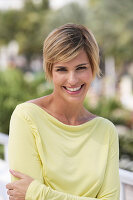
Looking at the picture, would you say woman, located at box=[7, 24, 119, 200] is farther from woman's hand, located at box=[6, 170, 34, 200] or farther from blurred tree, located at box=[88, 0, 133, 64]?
blurred tree, located at box=[88, 0, 133, 64]

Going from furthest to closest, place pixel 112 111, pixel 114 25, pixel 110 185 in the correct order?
pixel 114 25
pixel 112 111
pixel 110 185

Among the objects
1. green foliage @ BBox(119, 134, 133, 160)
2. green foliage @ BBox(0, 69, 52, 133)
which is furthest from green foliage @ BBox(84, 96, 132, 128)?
green foliage @ BBox(0, 69, 52, 133)

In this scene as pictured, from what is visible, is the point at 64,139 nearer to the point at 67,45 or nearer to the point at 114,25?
the point at 67,45

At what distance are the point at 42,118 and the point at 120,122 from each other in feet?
27.6

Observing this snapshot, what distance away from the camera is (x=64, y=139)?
175 centimetres

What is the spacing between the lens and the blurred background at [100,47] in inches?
304

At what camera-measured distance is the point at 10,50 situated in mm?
58500

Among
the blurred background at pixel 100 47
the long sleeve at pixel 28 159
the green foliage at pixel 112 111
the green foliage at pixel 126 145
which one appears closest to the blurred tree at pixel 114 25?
the blurred background at pixel 100 47

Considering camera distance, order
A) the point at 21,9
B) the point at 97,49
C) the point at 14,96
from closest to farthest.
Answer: the point at 97,49
the point at 14,96
the point at 21,9

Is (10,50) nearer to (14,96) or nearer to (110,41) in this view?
(110,41)

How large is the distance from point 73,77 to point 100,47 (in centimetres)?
37

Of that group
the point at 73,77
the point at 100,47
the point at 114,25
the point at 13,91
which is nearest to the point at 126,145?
the point at 13,91

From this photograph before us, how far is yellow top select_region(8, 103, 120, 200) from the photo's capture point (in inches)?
62.4

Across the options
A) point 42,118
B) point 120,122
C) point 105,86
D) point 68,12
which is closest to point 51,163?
point 42,118
